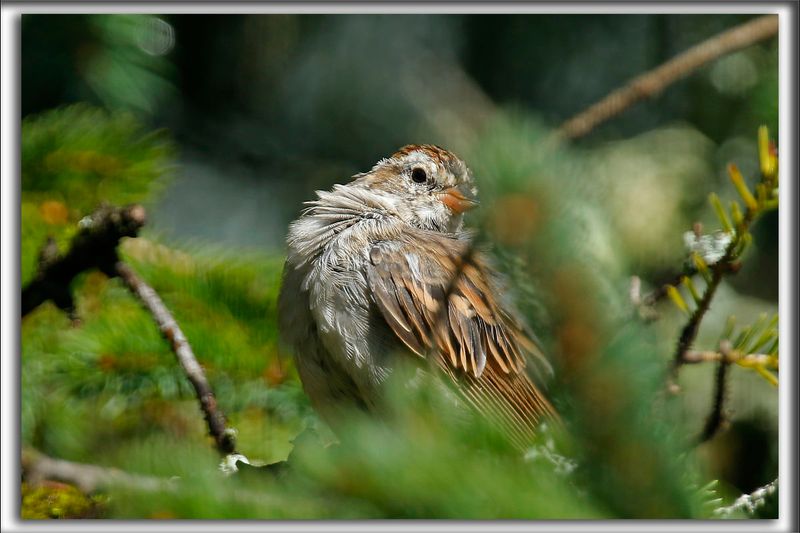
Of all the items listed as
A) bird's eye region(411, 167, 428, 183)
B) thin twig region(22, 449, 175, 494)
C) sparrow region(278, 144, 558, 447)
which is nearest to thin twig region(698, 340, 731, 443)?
sparrow region(278, 144, 558, 447)

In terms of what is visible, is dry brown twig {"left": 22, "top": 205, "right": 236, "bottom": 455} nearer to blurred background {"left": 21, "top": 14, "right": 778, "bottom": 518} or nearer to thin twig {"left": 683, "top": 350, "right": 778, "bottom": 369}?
blurred background {"left": 21, "top": 14, "right": 778, "bottom": 518}

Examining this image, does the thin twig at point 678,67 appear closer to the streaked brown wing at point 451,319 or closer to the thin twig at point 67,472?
the streaked brown wing at point 451,319

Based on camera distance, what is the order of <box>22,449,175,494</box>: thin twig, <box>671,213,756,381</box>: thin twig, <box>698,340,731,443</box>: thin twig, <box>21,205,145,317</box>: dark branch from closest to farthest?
<box>671,213,756,381</box>: thin twig < <box>22,449,175,494</box>: thin twig < <box>698,340,731,443</box>: thin twig < <box>21,205,145,317</box>: dark branch

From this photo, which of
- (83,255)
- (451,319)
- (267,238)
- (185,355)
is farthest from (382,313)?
(267,238)

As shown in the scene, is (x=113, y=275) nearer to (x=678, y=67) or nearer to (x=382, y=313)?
(x=382, y=313)

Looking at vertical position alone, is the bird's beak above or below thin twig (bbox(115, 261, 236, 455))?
above

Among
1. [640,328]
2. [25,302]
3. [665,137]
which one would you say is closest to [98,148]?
[25,302]

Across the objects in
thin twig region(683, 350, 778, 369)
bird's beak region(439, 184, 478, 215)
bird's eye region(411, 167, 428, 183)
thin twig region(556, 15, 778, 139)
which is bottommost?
thin twig region(683, 350, 778, 369)

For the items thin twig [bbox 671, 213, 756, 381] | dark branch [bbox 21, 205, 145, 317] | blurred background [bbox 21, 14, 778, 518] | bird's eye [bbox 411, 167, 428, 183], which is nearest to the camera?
thin twig [bbox 671, 213, 756, 381]
